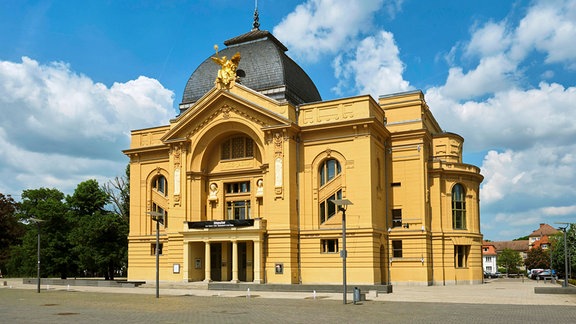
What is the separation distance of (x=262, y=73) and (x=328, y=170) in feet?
38.6

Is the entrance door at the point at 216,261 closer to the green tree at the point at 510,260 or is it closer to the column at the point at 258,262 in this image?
the column at the point at 258,262

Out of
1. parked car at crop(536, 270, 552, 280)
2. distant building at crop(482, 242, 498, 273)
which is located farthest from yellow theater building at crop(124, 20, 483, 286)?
distant building at crop(482, 242, 498, 273)

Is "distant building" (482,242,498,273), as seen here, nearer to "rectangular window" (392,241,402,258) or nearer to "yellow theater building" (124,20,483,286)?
"yellow theater building" (124,20,483,286)

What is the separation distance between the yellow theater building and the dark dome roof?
0.43 ft

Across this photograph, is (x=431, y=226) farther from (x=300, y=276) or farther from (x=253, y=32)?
(x=253, y=32)

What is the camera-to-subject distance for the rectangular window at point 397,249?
52219mm

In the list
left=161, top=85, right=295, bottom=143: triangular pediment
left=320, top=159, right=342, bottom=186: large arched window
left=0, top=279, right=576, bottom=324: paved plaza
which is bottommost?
left=0, top=279, right=576, bottom=324: paved plaza

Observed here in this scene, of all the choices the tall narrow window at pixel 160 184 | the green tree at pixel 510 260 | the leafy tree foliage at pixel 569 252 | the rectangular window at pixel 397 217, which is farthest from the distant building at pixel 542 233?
the tall narrow window at pixel 160 184

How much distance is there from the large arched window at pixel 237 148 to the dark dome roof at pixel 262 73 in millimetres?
4667

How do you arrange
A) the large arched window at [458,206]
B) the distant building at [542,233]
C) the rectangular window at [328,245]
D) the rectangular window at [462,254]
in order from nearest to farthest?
the rectangular window at [328,245] < the rectangular window at [462,254] < the large arched window at [458,206] < the distant building at [542,233]

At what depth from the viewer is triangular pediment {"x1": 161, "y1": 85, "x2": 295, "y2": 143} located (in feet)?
168

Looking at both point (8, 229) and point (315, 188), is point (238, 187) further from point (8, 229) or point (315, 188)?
point (8, 229)

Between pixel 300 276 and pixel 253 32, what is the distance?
24.7 m

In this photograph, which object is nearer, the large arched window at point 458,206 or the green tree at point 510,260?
the large arched window at point 458,206
